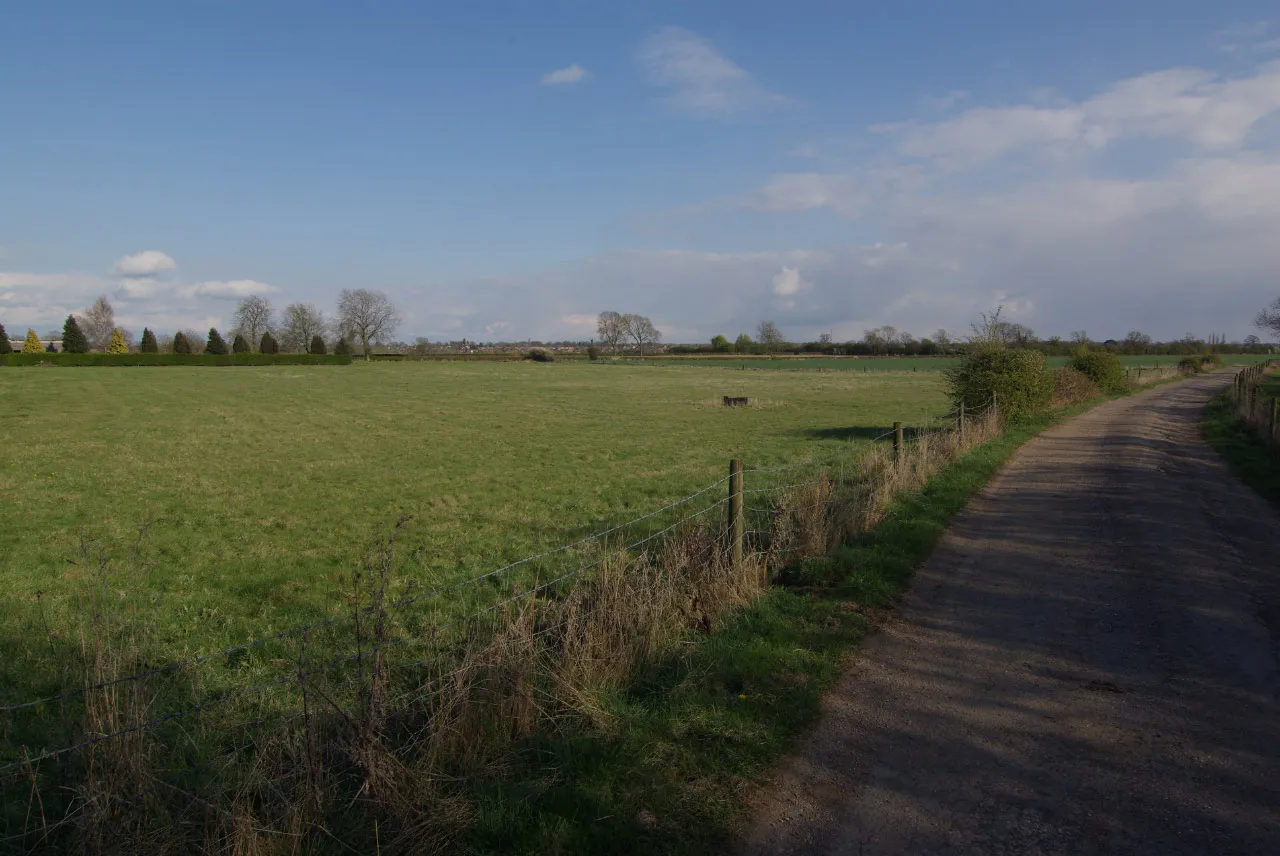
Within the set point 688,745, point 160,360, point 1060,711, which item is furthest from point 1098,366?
point 160,360

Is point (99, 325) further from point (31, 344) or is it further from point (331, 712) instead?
point (331, 712)

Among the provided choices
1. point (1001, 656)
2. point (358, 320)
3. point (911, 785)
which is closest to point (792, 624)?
point (1001, 656)

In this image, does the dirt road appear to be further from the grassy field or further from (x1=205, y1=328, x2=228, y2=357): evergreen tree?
(x1=205, y1=328, x2=228, y2=357): evergreen tree

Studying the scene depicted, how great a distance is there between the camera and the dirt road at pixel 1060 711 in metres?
3.86

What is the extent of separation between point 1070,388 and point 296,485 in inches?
1198

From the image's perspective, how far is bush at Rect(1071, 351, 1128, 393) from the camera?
3941 cm

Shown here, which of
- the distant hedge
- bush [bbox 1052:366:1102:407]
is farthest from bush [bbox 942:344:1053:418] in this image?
the distant hedge

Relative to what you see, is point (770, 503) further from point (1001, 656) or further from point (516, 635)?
point (516, 635)

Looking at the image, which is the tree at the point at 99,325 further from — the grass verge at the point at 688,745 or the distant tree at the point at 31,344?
the grass verge at the point at 688,745

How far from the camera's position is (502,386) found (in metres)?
59.4

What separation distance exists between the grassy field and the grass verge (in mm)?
2308

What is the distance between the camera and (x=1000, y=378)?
22.5 m

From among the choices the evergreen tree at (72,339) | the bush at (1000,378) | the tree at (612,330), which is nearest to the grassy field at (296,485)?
the bush at (1000,378)

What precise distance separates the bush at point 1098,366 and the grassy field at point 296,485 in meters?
8.24
